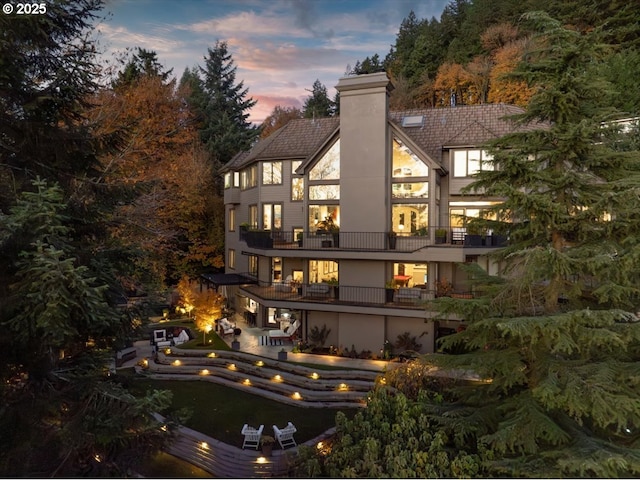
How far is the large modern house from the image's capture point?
20.8m

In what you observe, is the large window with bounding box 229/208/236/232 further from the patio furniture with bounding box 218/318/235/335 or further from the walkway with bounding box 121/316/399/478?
the walkway with bounding box 121/316/399/478

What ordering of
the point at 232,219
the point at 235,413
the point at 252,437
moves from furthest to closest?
1. the point at 232,219
2. the point at 235,413
3. the point at 252,437

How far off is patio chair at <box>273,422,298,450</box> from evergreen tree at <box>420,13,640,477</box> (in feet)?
19.8

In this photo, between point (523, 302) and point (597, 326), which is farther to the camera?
point (523, 302)

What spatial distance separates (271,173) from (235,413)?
50.9 ft

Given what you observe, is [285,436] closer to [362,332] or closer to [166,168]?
[362,332]

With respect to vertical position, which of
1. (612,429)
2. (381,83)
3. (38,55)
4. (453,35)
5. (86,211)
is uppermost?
(453,35)

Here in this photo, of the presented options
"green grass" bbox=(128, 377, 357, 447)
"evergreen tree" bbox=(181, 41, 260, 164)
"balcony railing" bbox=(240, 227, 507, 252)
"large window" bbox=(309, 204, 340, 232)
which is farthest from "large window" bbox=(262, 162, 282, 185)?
"evergreen tree" bbox=(181, 41, 260, 164)

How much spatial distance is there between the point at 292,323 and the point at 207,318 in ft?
17.0

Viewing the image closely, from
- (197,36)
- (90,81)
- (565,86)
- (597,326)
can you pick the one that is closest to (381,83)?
(197,36)

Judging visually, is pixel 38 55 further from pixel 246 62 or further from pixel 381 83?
pixel 381 83

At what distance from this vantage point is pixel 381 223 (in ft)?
69.8

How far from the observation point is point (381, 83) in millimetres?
20969

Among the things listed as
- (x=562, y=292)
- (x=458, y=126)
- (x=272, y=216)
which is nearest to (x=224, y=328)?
(x=272, y=216)
